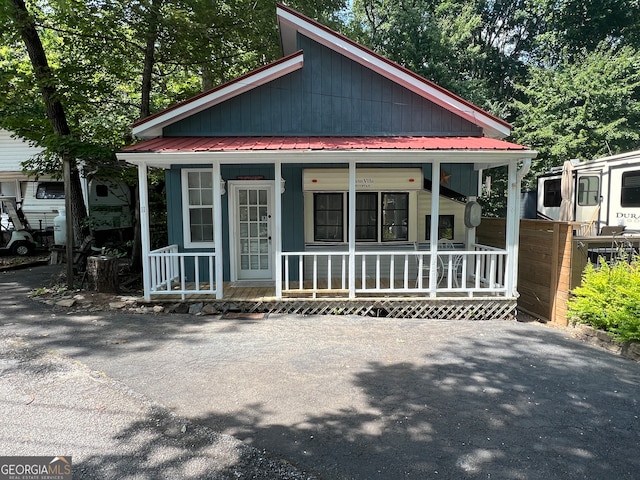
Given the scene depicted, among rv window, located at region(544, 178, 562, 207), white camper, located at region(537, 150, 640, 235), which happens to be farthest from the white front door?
rv window, located at region(544, 178, 562, 207)

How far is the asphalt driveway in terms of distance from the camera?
9.78 feet

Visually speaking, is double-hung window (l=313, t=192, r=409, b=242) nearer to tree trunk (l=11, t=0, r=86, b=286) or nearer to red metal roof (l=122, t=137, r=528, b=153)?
red metal roof (l=122, t=137, r=528, b=153)

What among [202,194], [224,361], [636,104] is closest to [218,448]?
[224,361]

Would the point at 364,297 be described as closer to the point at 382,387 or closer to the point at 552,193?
the point at 382,387

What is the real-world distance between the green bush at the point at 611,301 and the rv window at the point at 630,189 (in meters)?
4.63

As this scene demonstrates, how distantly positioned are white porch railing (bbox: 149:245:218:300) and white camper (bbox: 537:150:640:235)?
816 cm

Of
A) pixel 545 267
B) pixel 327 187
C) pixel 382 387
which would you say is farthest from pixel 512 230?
pixel 382 387

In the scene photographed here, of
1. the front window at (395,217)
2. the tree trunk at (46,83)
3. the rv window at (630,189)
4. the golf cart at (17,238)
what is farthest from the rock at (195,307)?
the rv window at (630,189)

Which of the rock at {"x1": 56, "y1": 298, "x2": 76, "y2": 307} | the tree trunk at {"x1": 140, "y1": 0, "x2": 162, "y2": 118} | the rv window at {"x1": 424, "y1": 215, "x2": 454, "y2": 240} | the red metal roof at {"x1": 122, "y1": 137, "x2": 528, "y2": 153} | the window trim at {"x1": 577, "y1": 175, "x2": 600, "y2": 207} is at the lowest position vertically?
the rock at {"x1": 56, "y1": 298, "x2": 76, "y2": 307}

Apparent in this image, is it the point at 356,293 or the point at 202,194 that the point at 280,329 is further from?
the point at 202,194

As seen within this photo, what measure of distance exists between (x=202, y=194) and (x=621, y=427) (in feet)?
23.3

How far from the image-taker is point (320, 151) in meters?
6.33

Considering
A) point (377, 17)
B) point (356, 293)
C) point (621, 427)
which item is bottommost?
point (621, 427)

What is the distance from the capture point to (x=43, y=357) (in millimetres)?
4715
